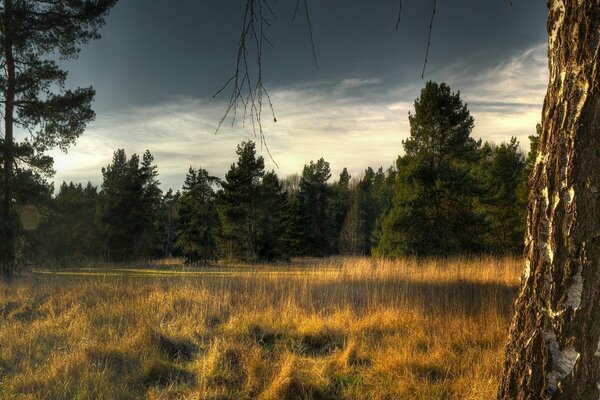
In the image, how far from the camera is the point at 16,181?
506 inches

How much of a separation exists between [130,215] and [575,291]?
112 feet

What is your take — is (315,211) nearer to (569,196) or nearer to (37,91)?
(37,91)

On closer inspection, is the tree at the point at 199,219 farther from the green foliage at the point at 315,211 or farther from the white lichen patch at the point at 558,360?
the white lichen patch at the point at 558,360

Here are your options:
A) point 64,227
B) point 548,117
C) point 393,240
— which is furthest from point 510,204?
point 64,227

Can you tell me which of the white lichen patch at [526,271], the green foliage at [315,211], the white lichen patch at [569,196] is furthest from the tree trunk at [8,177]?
the green foliage at [315,211]

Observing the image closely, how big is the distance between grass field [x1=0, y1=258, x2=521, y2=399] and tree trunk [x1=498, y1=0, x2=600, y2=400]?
174 centimetres

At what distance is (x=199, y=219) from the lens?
3631cm

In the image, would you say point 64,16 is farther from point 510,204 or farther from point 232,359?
point 510,204

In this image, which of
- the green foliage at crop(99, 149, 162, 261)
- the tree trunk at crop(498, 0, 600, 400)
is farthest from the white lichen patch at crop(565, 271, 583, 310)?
the green foliage at crop(99, 149, 162, 261)

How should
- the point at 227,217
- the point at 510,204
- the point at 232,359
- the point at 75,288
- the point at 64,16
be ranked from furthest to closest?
the point at 227,217
the point at 510,204
the point at 64,16
the point at 75,288
the point at 232,359

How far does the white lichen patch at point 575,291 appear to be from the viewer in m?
1.47

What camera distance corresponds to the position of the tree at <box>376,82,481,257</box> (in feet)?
59.5

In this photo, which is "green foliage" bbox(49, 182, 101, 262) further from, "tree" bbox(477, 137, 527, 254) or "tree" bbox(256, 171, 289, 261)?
"tree" bbox(477, 137, 527, 254)

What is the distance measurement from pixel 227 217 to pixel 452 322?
88.8 ft
